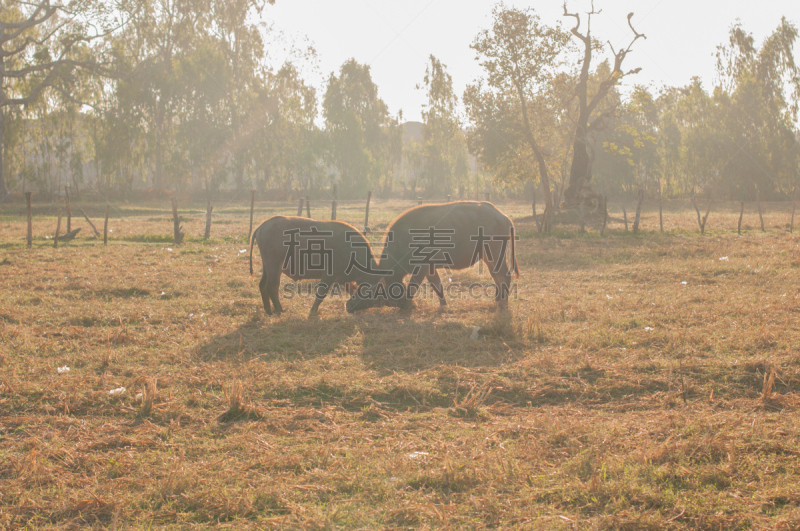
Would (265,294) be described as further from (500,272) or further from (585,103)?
(585,103)

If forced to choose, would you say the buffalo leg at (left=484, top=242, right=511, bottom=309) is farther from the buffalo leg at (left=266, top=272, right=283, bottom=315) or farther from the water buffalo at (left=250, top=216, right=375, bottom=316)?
the buffalo leg at (left=266, top=272, right=283, bottom=315)

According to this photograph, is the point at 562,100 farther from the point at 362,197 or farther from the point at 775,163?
the point at 362,197

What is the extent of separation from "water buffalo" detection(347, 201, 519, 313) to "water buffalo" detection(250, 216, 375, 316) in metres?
0.32

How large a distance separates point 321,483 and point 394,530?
62 centimetres

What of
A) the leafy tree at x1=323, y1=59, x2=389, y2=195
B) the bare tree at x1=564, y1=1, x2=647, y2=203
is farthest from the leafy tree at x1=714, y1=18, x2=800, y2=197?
the leafy tree at x1=323, y1=59, x2=389, y2=195

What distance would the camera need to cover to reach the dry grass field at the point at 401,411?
9.37ft

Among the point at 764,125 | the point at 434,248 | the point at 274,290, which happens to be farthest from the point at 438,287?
the point at 764,125

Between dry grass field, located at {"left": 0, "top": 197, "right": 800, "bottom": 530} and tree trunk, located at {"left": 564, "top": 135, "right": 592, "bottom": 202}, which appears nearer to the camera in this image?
dry grass field, located at {"left": 0, "top": 197, "right": 800, "bottom": 530}

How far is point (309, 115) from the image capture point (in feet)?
170

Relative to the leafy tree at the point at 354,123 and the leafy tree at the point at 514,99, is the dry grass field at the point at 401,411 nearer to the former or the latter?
the leafy tree at the point at 514,99

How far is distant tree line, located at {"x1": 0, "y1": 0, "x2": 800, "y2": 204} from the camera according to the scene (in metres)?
25.3

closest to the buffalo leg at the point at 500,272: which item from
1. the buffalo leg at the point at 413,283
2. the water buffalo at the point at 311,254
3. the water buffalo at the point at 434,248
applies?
the water buffalo at the point at 434,248

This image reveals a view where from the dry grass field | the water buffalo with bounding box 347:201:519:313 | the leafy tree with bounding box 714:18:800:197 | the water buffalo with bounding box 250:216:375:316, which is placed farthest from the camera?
the leafy tree with bounding box 714:18:800:197

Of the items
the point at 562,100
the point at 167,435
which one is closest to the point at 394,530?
the point at 167,435
